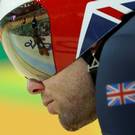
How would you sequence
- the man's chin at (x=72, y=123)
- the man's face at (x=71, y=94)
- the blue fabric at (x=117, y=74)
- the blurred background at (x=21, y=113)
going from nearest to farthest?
the blue fabric at (x=117, y=74)
the man's face at (x=71, y=94)
the man's chin at (x=72, y=123)
the blurred background at (x=21, y=113)

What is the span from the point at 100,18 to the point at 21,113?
1.78 m

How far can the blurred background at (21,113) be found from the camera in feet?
8.33

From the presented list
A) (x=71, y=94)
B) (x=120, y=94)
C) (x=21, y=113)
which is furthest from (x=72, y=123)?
(x=21, y=113)

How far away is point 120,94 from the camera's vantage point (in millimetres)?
938

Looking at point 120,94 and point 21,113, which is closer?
point 120,94

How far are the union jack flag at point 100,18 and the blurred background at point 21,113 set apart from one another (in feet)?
4.87

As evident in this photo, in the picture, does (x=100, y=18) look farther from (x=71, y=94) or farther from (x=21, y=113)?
(x=21, y=113)

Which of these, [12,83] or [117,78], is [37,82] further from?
[12,83]

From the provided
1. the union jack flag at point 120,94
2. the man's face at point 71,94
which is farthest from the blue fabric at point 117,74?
the man's face at point 71,94

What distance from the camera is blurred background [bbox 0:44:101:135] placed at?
8.33ft

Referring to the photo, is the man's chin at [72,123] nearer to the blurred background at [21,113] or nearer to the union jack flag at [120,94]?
the union jack flag at [120,94]

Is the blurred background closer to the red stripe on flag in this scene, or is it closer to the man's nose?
the man's nose

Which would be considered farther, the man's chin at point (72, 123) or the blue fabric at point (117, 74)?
the man's chin at point (72, 123)

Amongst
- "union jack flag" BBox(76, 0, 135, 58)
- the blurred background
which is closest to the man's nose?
"union jack flag" BBox(76, 0, 135, 58)
